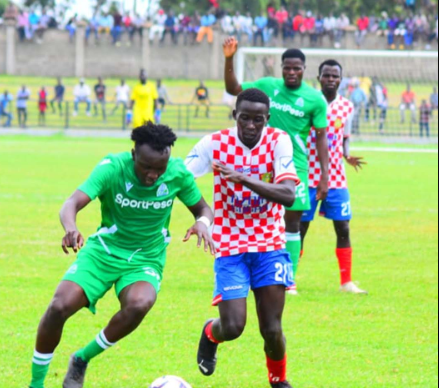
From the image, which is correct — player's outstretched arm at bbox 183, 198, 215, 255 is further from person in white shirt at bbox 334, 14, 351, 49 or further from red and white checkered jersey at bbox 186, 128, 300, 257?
person in white shirt at bbox 334, 14, 351, 49

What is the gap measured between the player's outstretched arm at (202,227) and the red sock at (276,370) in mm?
947

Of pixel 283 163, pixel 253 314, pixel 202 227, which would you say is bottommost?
pixel 253 314

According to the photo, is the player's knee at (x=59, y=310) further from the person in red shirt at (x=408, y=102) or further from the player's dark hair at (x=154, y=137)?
the person in red shirt at (x=408, y=102)

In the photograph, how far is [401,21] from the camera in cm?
5650

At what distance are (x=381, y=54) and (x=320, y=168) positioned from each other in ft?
54.5

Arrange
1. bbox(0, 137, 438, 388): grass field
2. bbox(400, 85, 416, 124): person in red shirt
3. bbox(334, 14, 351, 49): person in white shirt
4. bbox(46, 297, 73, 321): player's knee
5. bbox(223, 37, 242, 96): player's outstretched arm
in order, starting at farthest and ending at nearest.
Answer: bbox(334, 14, 351, 49): person in white shirt, bbox(400, 85, 416, 124): person in red shirt, bbox(223, 37, 242, 96): player's outstretched arm, bbox(0, 137, 438, 388): grass field, bbox(46, 297, 73, 321): player's knee

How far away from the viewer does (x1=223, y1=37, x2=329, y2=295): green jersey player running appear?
9344mm

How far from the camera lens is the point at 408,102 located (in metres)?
29.0

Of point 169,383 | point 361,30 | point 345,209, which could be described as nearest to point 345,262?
point 345,209

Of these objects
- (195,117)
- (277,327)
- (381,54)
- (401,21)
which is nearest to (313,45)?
(401,21)

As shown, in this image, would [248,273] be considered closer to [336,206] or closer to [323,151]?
[323,151]

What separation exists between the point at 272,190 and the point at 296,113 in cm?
309

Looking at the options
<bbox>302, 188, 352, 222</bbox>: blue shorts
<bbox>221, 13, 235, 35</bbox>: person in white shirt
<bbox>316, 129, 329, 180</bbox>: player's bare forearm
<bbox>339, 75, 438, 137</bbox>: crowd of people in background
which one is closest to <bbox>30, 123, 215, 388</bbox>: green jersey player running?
<bbox>316, 129, 329, 180</bbox>: player's bare forearm

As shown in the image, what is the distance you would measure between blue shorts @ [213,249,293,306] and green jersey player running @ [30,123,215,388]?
47cm
